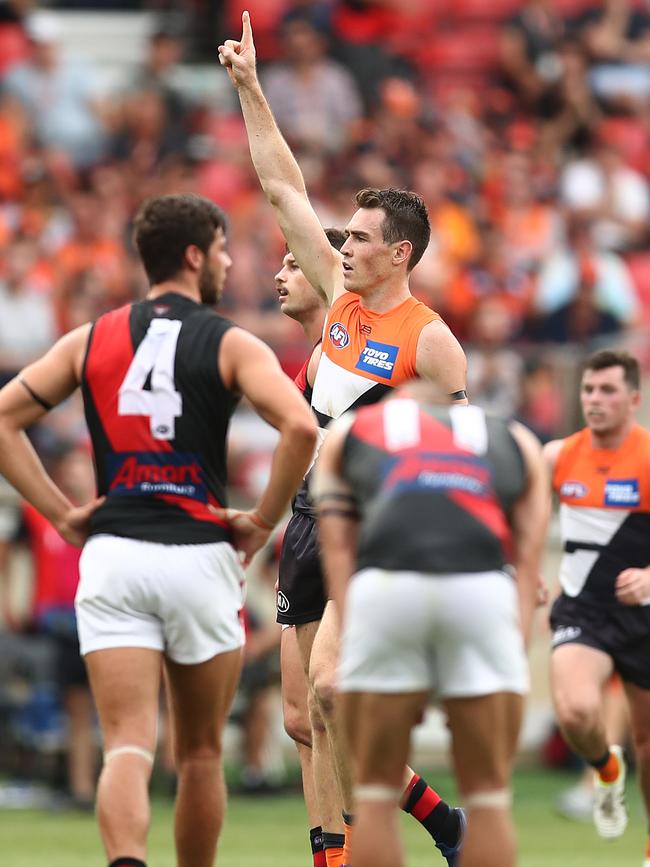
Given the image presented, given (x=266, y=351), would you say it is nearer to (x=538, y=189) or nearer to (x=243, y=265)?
(x=243, y=265)

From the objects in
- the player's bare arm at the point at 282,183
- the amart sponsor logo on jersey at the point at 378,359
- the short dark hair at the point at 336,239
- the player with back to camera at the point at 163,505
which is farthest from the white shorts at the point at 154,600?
the short dark hair at the point at 336,239

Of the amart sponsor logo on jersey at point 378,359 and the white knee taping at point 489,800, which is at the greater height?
the amart sponsor logo on jersey at point 378,359

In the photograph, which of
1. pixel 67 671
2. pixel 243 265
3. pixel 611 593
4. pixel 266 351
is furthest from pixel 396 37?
pixel 266 351

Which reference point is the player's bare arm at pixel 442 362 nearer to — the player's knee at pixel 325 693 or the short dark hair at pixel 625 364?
the player's knee at pixel 325 693

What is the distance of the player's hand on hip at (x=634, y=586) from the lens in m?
9.16

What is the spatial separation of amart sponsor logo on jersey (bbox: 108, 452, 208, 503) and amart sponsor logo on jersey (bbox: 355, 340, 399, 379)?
1.21 meters

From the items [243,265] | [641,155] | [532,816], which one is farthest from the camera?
[641,155]

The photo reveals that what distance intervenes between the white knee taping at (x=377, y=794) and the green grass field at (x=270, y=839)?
4.79 m

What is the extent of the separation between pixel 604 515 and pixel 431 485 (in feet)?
13.7

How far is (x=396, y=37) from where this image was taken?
19250mm

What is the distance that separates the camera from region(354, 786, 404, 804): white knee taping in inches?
218

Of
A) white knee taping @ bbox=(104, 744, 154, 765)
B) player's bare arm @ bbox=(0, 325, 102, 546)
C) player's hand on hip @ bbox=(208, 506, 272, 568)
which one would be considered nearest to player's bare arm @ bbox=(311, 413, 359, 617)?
player's hand on hip @ bbox=(208, 506, 272, 568)

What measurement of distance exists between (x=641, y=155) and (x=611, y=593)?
33.9ft

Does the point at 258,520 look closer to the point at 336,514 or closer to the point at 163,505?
the point at 163,505
